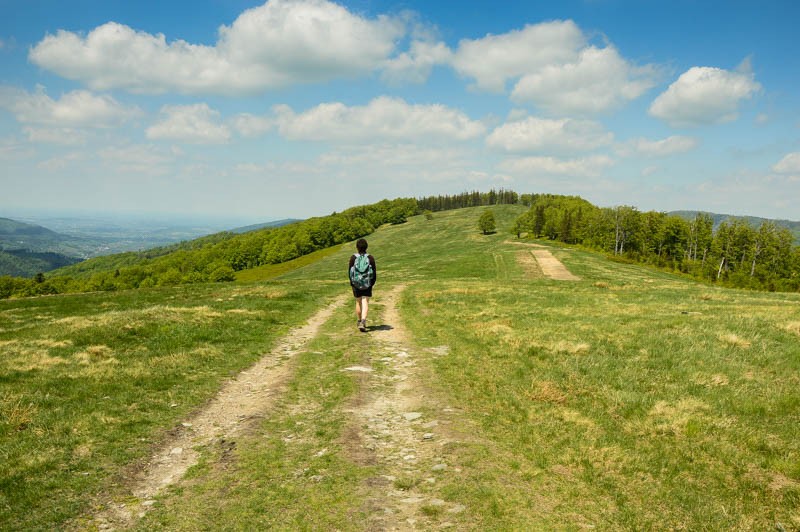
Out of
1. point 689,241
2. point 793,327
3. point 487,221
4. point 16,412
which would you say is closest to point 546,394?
point 793,327

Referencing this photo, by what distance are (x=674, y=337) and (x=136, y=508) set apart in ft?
53.4

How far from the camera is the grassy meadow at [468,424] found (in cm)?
605

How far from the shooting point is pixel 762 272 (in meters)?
98.8

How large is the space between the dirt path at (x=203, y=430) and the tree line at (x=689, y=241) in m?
98.1

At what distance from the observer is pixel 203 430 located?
28.9ft

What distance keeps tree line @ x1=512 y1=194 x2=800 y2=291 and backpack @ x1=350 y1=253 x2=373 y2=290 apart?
91.9 m

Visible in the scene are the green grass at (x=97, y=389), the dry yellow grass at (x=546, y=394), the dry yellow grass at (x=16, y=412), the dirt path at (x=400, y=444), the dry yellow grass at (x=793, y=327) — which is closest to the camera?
the dirt path at (x=400, y=444)

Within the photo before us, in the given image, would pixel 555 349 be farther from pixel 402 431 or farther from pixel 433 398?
pixel 402 431

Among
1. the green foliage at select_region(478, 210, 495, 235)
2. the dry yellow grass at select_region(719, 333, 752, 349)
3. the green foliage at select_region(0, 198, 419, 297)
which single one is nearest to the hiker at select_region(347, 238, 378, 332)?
the dry yellow grass at select_region(719, 333, 752, 349)

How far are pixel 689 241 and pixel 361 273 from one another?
126362mm

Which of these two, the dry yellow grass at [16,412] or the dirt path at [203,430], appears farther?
the dry yellow grass at [16,412]

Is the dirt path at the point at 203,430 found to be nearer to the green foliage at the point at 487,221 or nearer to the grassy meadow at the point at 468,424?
the grassy meadow at the point at 468,424

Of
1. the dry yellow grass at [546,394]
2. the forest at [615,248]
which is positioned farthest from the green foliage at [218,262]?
the dry yellow grass at [546,394]

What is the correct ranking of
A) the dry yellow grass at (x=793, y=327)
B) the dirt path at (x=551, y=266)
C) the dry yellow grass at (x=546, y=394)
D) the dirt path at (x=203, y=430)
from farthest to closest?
the dirt path at (x=551, y=266) → the dry yellow grass at (x=793, y=327) → the dry yellow grass at (x=546, y=394) → the dirt path at (x=203, y=430)
